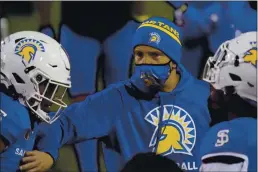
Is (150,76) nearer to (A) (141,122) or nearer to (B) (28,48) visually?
(A) (141,122)

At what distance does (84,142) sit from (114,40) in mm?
493

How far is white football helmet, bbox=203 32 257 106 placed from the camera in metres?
2.85

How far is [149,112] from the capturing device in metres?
2.93

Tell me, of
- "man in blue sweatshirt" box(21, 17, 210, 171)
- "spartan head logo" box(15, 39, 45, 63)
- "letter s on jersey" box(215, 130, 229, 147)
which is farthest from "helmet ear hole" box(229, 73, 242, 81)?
"spartan head logo" box(15, 39, 45, 63)

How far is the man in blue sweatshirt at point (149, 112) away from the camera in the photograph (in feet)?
9.51

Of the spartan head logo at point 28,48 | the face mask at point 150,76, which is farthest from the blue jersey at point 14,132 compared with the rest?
the face mask at point 150,76

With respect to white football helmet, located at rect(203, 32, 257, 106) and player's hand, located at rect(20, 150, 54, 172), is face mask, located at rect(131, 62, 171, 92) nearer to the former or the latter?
white football helmet, located at rect(203, 32, 257, 106)

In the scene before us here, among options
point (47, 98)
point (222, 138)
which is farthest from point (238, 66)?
point (47, 98)

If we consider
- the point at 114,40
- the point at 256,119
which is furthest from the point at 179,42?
the point at 256,119

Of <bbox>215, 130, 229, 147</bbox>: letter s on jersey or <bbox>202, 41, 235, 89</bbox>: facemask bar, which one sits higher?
<bbox>202, 41, 235, 89</bbox>: facemask bar

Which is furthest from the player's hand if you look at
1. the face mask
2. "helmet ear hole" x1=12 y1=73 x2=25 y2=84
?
the face mask

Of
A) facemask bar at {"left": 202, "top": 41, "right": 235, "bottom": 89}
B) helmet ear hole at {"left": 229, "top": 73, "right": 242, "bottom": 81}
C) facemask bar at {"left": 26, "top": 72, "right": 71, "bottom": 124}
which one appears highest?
facemask bar at {"left": 202, "top": 41, "right": 235, "bottom": 89}

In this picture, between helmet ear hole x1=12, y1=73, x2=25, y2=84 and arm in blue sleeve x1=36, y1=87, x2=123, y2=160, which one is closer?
helmet ear hole x1=12, y1=73, x2=25, y2=84

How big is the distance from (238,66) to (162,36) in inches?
14.5
